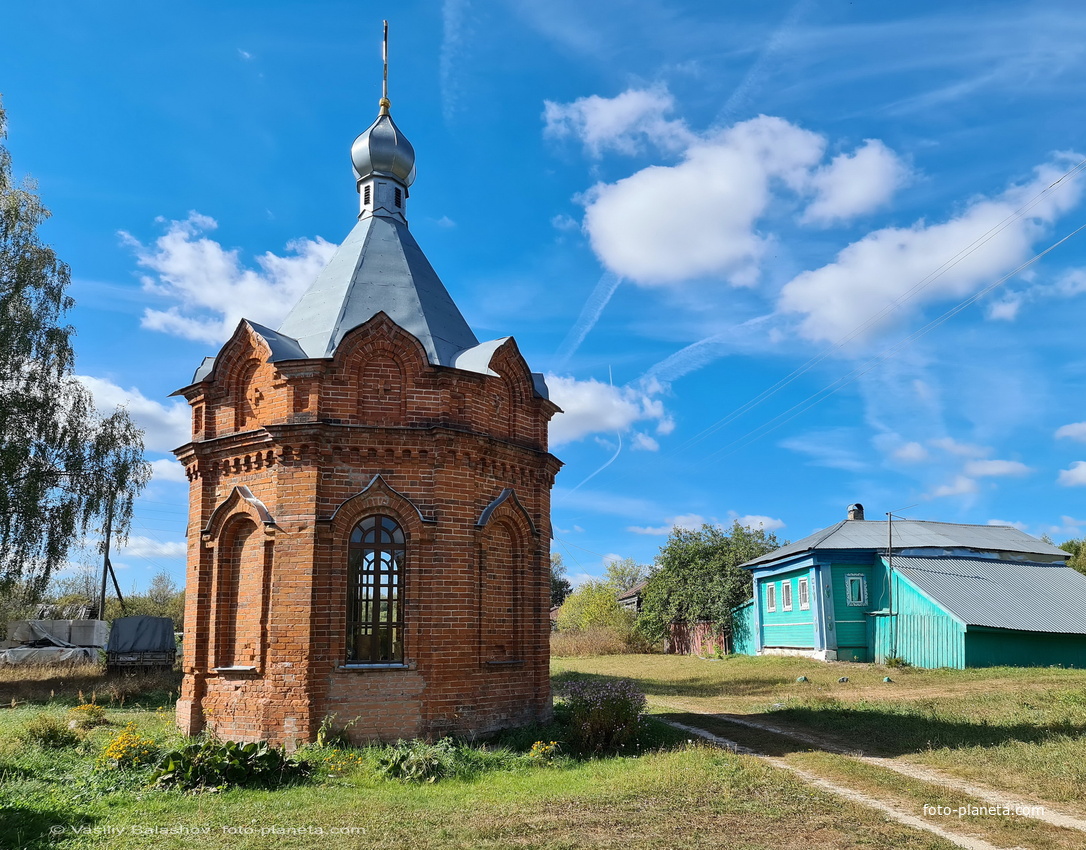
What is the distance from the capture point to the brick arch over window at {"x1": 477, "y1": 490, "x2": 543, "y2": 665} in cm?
1182

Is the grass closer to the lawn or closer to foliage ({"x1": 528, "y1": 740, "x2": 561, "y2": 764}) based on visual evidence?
the lawn

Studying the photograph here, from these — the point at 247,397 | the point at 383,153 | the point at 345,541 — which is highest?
the point at 383,153

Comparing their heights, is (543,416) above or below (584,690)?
above

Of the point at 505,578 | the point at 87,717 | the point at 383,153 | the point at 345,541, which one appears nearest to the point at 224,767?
the point at 345,541

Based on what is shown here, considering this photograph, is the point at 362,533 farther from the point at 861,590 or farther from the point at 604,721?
the point at 861,590

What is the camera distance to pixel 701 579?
33406 mm

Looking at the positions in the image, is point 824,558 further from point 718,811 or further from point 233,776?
point 233,776

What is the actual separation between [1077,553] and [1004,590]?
101ft

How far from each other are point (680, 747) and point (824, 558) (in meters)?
15.8

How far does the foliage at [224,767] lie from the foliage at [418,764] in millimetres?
934

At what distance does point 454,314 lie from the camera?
1345 cm

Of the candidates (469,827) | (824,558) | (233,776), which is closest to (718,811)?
(469,827)

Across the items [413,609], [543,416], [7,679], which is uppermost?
[543,416]

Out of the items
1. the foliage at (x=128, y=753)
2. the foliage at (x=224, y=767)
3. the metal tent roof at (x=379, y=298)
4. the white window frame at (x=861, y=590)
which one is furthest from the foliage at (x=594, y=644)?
the foliage at (x=224, y=767)
